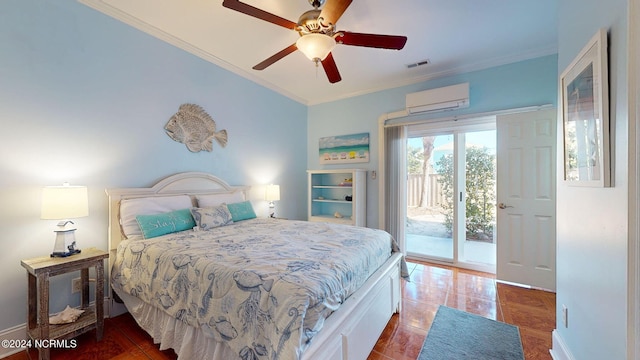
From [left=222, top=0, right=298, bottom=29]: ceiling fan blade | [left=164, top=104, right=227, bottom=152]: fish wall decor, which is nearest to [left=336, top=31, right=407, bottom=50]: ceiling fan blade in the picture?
[left=222, top=0, right=298, bottom=29]: ceiling fan blade

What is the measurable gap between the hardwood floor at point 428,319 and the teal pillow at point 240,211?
130cm

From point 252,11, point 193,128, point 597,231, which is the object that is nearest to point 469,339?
Result: point 597,231

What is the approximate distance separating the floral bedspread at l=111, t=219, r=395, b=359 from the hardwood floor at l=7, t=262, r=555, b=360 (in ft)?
1.24

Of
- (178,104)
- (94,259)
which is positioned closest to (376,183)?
(178,104)

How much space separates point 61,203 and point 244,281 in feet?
5.05

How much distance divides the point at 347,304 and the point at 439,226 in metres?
2.89

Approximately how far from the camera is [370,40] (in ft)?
6.11

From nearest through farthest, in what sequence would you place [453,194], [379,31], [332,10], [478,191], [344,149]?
[332,10], [379,31], [478,191], [453,194], [344,149]

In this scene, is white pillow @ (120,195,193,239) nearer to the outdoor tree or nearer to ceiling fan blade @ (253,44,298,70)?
ceiling fan blade @ (253,44,298,70)

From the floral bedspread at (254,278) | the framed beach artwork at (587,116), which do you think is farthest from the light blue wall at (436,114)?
the floral bedspread at (254,278)

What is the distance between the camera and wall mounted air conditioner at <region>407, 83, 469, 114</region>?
3.13 metres

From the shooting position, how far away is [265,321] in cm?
116

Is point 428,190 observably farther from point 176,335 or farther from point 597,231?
point 176,335

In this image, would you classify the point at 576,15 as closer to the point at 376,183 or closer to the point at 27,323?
the point at 376,183
